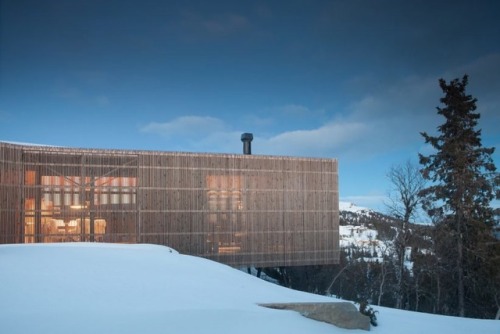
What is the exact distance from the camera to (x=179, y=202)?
18531 millimetres

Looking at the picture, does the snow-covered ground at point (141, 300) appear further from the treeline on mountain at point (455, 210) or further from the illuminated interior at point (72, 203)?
the treeline on mountain at point (455, 210)

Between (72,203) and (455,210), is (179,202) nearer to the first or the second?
(72,203)

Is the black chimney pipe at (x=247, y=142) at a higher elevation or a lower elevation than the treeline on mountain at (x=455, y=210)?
higher

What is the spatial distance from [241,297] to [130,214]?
11.4 meters

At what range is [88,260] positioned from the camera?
9.60m

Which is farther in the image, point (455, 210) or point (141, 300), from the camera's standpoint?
point (455, 210)

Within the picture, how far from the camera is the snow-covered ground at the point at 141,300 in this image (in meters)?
5.61

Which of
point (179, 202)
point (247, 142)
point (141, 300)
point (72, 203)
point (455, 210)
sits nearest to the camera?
point (141, 300)

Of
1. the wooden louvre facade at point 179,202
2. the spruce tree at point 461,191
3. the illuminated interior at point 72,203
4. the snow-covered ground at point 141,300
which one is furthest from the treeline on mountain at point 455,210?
the illuminated interior at point 72,203

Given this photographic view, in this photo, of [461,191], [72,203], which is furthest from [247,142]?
[461,191]

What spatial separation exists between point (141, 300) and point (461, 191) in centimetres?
1508

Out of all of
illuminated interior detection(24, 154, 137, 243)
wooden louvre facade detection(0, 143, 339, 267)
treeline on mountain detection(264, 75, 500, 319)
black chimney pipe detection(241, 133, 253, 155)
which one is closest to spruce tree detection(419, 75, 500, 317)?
treeline on mountain detection(264, 75, 500, 319)

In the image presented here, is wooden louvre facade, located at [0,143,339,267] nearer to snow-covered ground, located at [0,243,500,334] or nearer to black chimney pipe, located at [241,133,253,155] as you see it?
black chimney pipe, located at [241,133,253,155]

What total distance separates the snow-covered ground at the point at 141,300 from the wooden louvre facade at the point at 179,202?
6.45 m
